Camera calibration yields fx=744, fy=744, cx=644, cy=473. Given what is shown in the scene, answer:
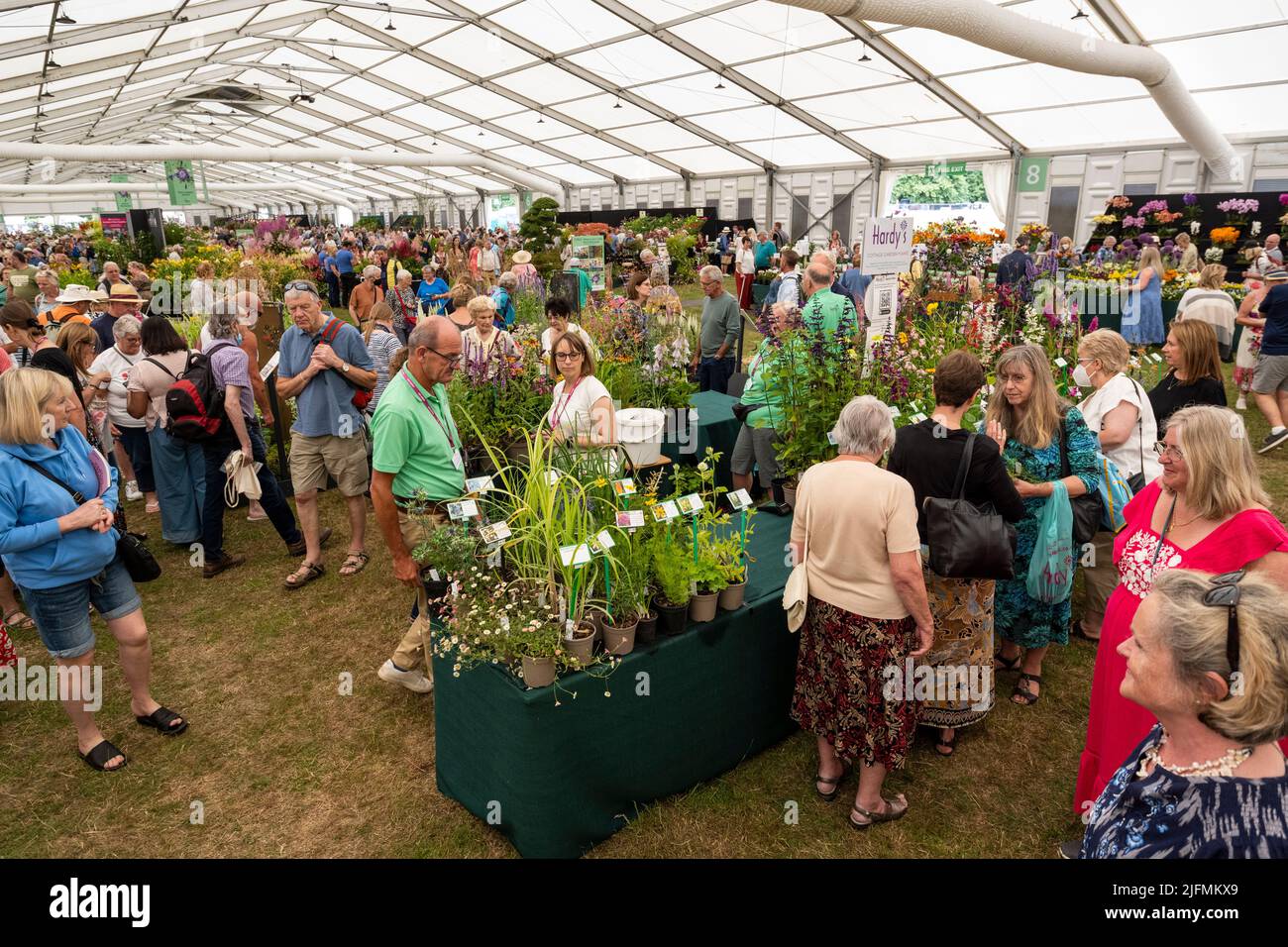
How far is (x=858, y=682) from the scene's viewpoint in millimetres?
2396

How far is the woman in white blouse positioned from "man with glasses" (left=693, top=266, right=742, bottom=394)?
2.52m

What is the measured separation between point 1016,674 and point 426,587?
8.62 feet

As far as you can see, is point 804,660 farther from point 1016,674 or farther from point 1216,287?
point 1216,287

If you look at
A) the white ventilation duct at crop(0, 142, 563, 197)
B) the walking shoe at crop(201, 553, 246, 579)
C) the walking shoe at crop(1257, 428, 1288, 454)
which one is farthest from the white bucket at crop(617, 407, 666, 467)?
the white ventilation duct at crop(0, 142, 563, 197)

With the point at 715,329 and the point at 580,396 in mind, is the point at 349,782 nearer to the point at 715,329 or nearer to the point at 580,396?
the point at 580,396

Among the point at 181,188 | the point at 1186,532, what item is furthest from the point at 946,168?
the point at 181,188

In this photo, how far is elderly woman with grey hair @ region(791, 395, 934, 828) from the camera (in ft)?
7.24

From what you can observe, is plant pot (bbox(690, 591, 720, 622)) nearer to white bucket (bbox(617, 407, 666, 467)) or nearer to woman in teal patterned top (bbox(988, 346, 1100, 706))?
woman in teal patterned top (bbox(988, 346, 1100, 706))

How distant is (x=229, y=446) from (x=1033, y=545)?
4.26m

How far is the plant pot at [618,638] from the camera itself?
2252mm

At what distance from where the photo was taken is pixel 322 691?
3381 millimetres

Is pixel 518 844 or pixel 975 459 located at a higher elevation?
pixel 975 459

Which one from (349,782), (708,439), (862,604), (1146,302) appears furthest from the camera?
(1146,302)

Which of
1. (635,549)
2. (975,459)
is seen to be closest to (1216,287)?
(975,459)
